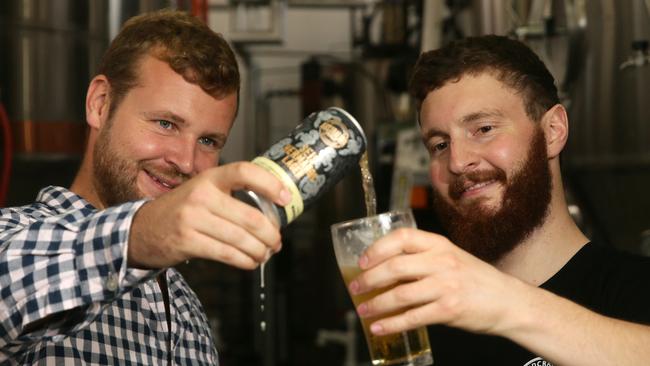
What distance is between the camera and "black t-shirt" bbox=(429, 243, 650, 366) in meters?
1.55

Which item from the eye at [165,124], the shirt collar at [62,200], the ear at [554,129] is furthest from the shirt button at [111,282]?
the ear at [554,129]

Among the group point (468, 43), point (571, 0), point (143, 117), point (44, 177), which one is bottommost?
point (44, 177)

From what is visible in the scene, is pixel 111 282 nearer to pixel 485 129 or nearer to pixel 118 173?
pixel 118 173

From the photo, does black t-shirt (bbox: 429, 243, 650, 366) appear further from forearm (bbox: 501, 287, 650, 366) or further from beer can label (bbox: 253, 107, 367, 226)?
beer can label (bbox: 253, 107, 367, 226)

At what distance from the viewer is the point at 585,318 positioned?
118cm

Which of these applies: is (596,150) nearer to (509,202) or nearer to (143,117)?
(509,202)

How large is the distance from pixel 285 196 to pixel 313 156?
0.09 m

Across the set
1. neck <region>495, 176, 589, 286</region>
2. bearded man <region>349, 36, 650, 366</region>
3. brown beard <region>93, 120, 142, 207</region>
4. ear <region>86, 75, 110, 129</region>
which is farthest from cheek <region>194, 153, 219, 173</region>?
neck <region>495, 176, 589, 286</region>

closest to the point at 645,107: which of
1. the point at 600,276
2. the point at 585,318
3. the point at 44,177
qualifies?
the point at 600,276

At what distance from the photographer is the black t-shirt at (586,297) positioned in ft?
5.10

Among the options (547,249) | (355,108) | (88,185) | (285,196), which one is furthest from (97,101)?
(355,108)

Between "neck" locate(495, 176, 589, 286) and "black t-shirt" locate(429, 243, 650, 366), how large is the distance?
4 cm

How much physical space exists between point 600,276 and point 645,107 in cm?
104

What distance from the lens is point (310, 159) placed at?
3.67 feet
